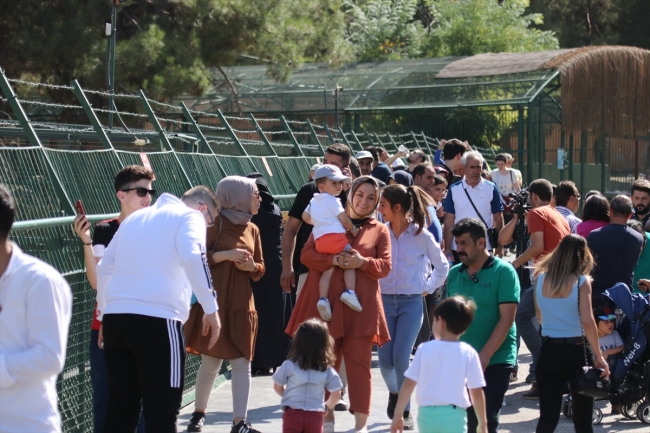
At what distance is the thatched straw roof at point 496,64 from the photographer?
2790 centimetres

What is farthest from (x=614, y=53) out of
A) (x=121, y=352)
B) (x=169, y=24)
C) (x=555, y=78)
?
(x=121, y=352)

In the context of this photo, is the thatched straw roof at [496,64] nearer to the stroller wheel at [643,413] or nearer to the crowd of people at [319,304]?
the crowd of people at [319,304]

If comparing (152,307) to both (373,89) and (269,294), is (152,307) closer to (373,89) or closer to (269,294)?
(269,294)

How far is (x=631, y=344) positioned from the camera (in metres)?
7.44

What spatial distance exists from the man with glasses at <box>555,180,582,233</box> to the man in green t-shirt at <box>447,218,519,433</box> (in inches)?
122

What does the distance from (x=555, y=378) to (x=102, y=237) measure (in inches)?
119

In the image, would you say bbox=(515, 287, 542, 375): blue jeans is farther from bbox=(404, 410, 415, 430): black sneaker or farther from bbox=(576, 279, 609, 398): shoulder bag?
bbox=(576, 279, 609, 398): shoulder bag

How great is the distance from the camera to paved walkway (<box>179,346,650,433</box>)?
23.5ft

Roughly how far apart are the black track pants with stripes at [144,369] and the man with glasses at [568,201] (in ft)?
16.1

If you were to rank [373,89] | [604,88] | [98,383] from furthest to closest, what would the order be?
[373,89]
[604,88]
[98,383]

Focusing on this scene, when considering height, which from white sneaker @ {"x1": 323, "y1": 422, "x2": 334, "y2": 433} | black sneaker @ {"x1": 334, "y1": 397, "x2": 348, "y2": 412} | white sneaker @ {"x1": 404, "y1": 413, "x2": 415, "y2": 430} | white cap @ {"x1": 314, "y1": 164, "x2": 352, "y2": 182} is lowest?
black sneaker @ {"x1": 334, "y1": 397, "x2": 348, "y2": 412}

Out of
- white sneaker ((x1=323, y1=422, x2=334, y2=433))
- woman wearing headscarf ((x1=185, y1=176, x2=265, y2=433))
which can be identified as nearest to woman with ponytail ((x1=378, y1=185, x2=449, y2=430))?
white sneaker ((x1=323, y1=422, x2=334, y2=433))

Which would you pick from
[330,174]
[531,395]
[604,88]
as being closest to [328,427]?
[330,174]

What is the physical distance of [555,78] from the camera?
1077 inches
